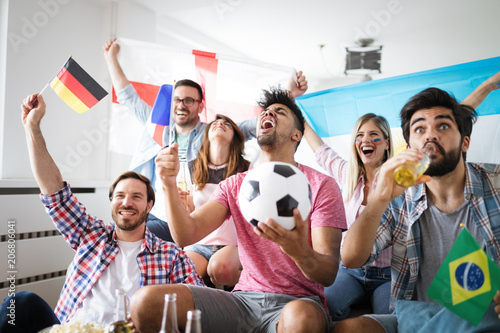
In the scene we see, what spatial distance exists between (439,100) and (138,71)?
217cm

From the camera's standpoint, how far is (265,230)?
135 centimetres

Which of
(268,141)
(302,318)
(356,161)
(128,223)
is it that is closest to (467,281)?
(302,318)

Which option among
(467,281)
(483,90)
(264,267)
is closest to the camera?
(467,281)

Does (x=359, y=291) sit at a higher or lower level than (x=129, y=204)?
lower

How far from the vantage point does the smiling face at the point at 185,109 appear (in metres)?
2.85

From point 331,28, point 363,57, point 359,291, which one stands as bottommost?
point 359,291

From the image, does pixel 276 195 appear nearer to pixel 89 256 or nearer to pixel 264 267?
pixel 264 267

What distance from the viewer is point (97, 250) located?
79.0 inches

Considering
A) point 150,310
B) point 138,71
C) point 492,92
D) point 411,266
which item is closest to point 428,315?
point 411,266

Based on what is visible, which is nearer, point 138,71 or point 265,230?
point 265,230

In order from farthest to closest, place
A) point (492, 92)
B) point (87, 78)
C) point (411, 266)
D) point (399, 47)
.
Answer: point (399, 47), point (492, 92), point (87, 78), point (411, 266)

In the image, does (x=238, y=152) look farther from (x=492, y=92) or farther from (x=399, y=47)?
(x=399, y=47)

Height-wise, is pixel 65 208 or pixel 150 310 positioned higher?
pixel 65 208

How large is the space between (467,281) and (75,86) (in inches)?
82.9
